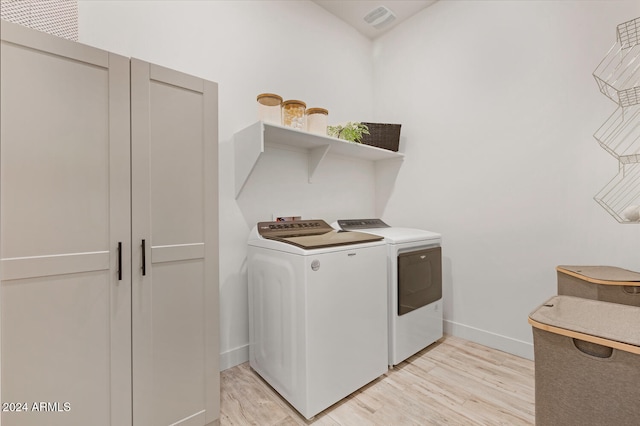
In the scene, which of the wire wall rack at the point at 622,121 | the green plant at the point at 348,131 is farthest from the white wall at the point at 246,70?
the wire wall rack at the point at 622,121

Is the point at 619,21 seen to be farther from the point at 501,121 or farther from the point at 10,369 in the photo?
the point at 10,369

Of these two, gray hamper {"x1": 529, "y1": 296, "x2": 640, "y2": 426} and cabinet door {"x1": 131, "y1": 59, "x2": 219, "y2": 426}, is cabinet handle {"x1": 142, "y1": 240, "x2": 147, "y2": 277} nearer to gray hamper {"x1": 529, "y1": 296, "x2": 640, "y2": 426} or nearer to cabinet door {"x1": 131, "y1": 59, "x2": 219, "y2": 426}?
cabinet door {"x1": 131, "y1": 59, "x2": 219, "y2": 426}

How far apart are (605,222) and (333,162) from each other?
1994 millimetres

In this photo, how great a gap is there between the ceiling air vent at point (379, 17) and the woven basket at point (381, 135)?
1094 millimetres

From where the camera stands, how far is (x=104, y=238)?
1.13m

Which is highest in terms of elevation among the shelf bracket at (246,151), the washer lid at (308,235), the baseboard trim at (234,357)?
the shelf bracket at (246,151)

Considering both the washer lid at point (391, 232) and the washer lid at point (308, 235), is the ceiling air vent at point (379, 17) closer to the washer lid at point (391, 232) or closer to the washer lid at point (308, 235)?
the washer lid at point (391, 232)

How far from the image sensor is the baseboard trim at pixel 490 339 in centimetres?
208

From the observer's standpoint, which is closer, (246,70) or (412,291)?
(412,291)

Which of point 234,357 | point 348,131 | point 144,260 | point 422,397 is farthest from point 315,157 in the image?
point 422,397

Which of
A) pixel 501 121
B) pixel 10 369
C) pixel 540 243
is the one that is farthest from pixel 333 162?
pixel 10 369

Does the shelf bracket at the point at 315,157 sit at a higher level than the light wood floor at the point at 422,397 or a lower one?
higher

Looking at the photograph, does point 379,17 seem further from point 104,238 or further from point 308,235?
point 104,238

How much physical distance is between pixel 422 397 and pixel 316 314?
0.86m
